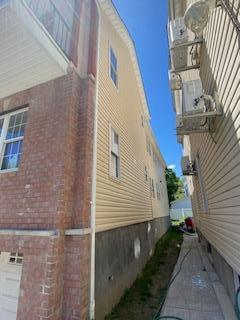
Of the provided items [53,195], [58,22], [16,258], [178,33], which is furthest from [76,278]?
[178,33]

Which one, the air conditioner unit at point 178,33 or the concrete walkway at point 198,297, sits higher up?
the air conditioner unit at point 178,33

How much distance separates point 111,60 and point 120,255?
21.5ft

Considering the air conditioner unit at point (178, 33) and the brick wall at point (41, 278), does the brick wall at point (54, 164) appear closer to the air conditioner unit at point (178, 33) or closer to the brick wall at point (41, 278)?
the brick wall at point (41, 278)

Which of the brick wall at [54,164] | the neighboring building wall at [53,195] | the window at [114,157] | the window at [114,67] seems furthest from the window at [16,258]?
the window at [114,67]

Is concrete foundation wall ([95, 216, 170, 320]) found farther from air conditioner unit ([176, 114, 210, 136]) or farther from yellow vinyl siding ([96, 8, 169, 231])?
air conditioner unit ([176, 114, 210, 136])

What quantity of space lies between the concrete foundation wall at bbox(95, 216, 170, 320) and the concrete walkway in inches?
46.4

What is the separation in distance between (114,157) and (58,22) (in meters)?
3.91

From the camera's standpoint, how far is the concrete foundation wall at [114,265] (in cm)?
409

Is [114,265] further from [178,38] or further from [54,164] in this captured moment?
[178,38]

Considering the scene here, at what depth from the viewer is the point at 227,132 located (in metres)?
3.45

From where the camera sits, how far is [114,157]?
612 cm

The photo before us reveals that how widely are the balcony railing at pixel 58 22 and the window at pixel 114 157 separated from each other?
2583mm

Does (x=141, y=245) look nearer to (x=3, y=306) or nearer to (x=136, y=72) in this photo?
(x=3, y=306)

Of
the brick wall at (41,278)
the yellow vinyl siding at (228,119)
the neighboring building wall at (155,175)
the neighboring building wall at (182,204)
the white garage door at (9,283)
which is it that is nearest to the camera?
the yellow vinyl siding at (228,119)
